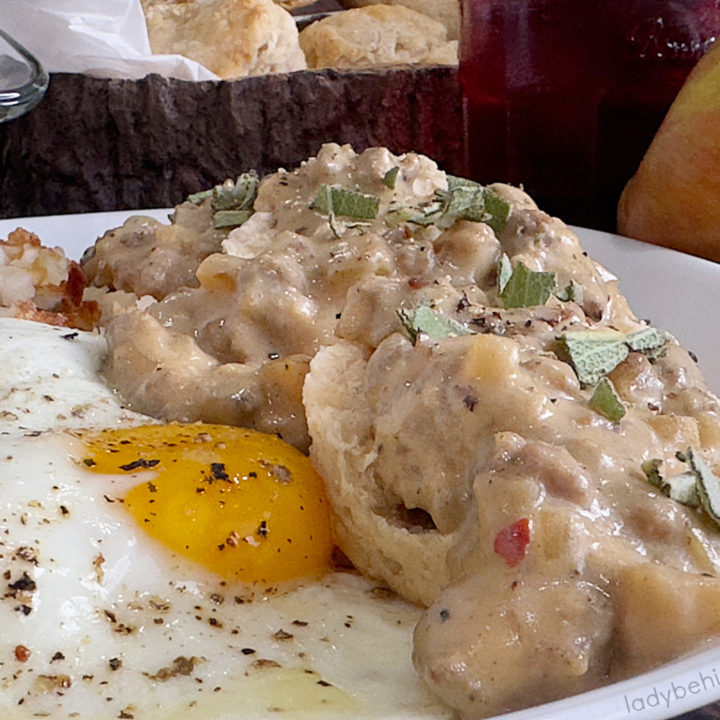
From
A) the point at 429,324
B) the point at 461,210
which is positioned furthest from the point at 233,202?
the point at 429,324

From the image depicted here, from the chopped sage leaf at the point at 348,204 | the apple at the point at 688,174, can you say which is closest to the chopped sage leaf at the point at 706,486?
the chopped sage leaf at the point at 348,204

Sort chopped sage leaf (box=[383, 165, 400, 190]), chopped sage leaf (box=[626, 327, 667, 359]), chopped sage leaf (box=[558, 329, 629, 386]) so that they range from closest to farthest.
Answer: chopped sage leaf (box=[558, 329, 629, 386]) < chopped sage leaf (box=[626, 327, 667, 359]) < chopped sage leaf (box=[383, 165, 400, 190])

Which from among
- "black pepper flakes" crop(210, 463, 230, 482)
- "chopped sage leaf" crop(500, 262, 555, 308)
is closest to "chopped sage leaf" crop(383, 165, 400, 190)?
"chopped sage leaf" crop(500, 262, 555, 308)

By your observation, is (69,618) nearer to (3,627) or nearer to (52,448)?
(3,627)

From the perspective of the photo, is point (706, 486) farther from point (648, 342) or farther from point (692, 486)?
point (648, 342)

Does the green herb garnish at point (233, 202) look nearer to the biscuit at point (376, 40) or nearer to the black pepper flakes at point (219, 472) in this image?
the black pepper flakes at point (219, 472)

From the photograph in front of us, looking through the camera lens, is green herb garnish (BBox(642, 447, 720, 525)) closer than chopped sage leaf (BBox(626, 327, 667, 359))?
Yes

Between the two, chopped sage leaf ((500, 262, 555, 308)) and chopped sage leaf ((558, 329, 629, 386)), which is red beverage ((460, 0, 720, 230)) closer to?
chopped sage leaf ((500, 262, 555, 308))

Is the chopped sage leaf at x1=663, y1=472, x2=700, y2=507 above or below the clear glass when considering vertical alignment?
above

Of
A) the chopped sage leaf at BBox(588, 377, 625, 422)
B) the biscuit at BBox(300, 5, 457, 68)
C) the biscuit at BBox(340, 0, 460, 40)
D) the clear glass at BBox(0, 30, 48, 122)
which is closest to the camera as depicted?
the chopped sage leaf at BBox(588, 377, 625, 422)
